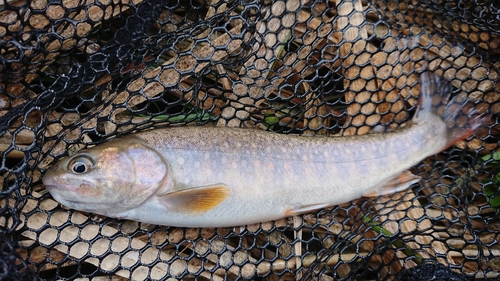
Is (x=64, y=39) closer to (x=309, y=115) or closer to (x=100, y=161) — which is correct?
(x=100, y=161)

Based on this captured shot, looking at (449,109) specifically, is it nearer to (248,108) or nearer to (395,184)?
(395,184)

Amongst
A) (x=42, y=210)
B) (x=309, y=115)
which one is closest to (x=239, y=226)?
(x=309, y=115)

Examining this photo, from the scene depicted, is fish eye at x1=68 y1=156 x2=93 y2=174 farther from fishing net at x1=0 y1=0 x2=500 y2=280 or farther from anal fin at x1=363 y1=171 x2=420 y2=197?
anal fin at x1=363 y1=171 x2=420 y2=197

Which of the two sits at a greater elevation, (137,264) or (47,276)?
(137,264)

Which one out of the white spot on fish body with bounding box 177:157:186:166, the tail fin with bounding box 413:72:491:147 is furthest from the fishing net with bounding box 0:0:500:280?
the white spot on fish body with bounding box 177:157:186:166

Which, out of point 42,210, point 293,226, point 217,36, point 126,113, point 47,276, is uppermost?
point 217,36

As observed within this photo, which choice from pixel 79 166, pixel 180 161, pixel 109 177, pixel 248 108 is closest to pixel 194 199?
pixel 180 161
